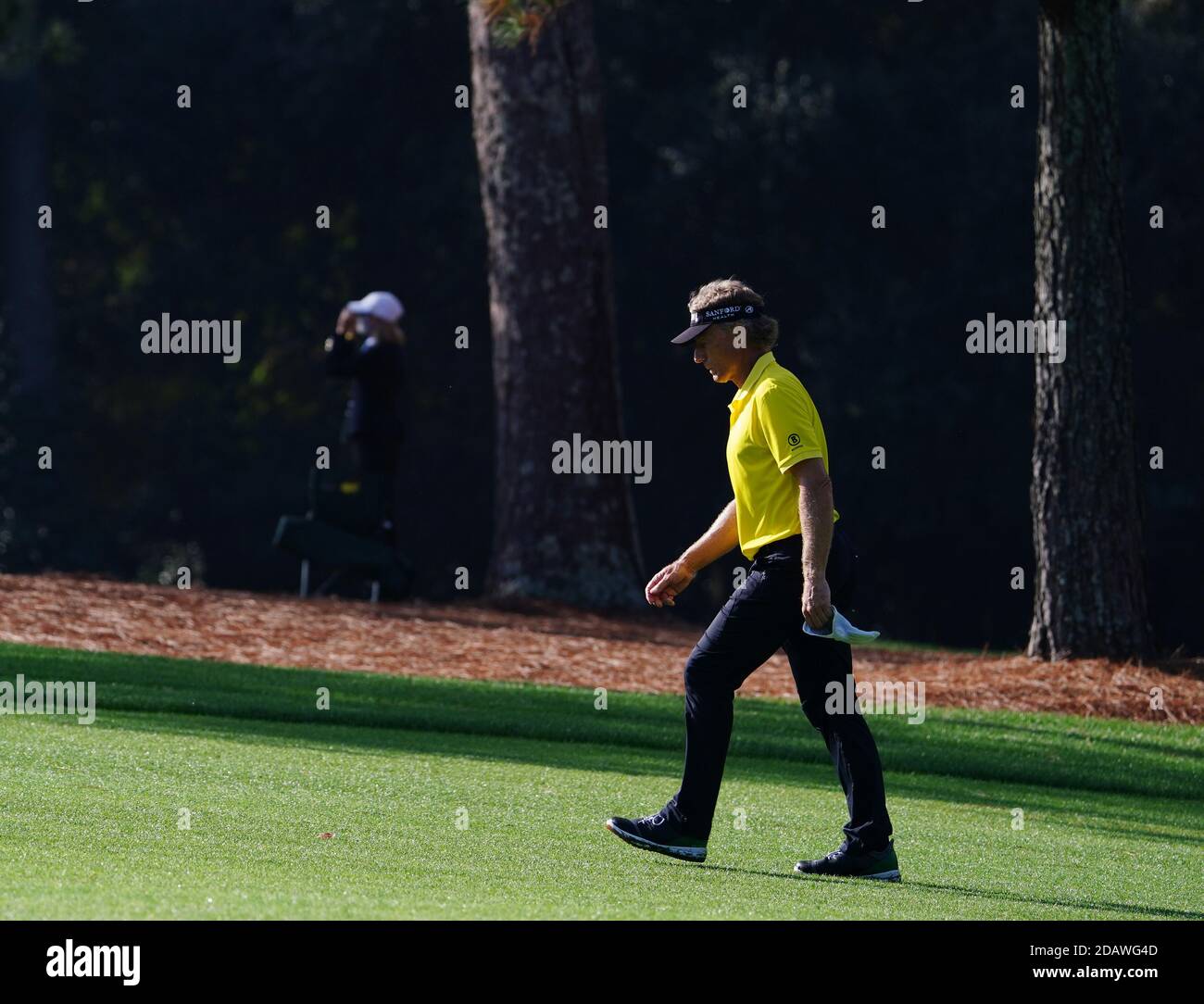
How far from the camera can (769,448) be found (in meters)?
7.26

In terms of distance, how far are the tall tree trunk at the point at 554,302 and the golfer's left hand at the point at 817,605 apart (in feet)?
39.9

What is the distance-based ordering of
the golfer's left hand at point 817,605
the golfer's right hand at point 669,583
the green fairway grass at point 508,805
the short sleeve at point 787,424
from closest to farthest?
the green fairway grass at point 508,805 < the golfer's left hand at point 817,605 < the short sleeve at point 787,424 < the golfer's right hand at point 669,583

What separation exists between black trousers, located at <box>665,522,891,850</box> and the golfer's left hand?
0.26m

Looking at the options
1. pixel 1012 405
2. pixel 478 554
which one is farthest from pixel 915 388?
pixel 478 554

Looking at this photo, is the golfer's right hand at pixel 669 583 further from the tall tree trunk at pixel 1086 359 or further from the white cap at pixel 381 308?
the white cap at pixel 381 308

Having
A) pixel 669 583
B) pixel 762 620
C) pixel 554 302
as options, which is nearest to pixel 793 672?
pixel 762 620

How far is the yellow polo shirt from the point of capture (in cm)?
718

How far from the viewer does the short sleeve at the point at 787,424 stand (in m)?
7.15

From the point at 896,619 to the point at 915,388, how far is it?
3878 millimetres

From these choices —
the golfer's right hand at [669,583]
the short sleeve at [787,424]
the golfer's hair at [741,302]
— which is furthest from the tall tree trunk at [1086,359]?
the short sleeve at [787,424]

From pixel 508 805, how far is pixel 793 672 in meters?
1.69

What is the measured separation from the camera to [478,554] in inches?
1296

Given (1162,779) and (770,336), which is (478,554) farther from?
(770,336)

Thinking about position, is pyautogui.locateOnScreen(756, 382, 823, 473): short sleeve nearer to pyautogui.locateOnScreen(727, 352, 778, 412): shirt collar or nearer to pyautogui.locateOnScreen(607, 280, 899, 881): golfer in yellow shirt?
pyautogui.locateOnScreen(607, 280, 899, 881): golfer in yellow shirt
